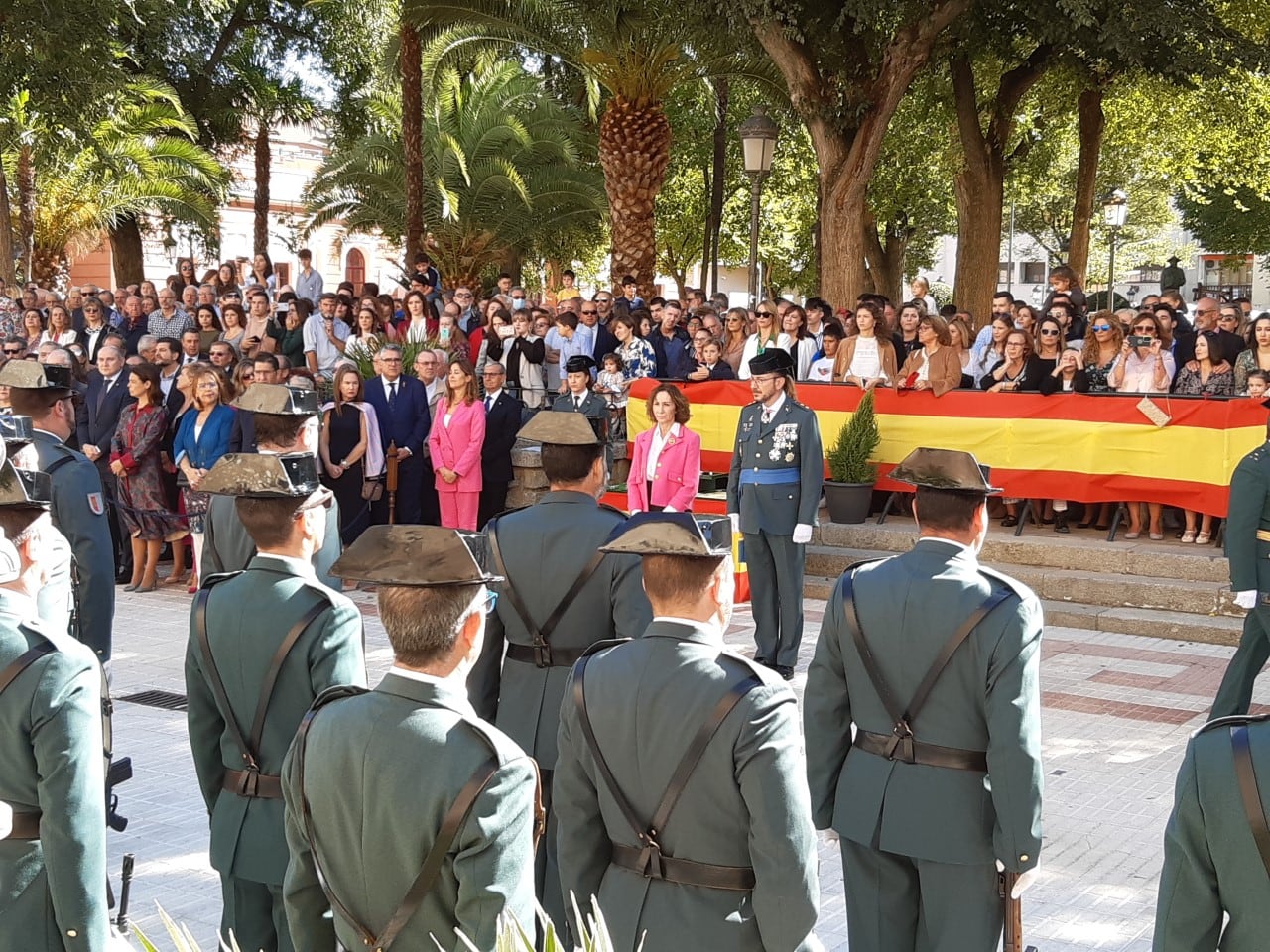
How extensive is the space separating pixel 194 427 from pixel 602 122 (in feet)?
37.5

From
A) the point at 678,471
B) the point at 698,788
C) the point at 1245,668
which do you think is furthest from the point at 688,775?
the point at 678,471

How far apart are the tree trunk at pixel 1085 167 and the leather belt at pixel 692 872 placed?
823 inches

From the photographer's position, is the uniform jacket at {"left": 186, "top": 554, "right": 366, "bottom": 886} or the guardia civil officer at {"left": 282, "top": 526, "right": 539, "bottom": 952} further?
the uniform jacket at {"left": 186, "top": 554, "right": 366, "bottom": 886}

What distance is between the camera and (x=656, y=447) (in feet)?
36.5

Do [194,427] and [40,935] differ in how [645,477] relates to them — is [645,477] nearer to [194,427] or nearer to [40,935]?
[194,427]

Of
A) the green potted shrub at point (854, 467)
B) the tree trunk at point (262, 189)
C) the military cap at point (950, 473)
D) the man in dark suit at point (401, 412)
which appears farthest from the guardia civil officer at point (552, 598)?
the tree trunk at point (262, 189)

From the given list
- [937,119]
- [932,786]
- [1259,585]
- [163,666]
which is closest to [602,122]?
[937,119]

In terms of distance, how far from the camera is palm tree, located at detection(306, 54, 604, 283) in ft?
105

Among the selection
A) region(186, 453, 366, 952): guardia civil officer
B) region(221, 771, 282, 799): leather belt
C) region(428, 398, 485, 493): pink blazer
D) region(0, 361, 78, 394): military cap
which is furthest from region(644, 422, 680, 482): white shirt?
region(221, 771, 282, 799): leather belt

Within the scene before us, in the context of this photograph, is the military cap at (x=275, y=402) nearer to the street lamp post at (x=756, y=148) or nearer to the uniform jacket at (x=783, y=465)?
the uniform jacket at (x=783, y=465)

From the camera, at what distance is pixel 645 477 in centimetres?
1120

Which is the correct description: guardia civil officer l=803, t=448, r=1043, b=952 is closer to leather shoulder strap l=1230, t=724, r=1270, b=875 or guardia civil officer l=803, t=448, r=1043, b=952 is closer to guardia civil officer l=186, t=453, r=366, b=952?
leather shoulder strap l=1230, t=724, r=1270, b=875

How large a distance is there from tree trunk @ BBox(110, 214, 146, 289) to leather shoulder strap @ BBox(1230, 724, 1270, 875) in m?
31.1

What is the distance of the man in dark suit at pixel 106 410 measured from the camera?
1301 cm
